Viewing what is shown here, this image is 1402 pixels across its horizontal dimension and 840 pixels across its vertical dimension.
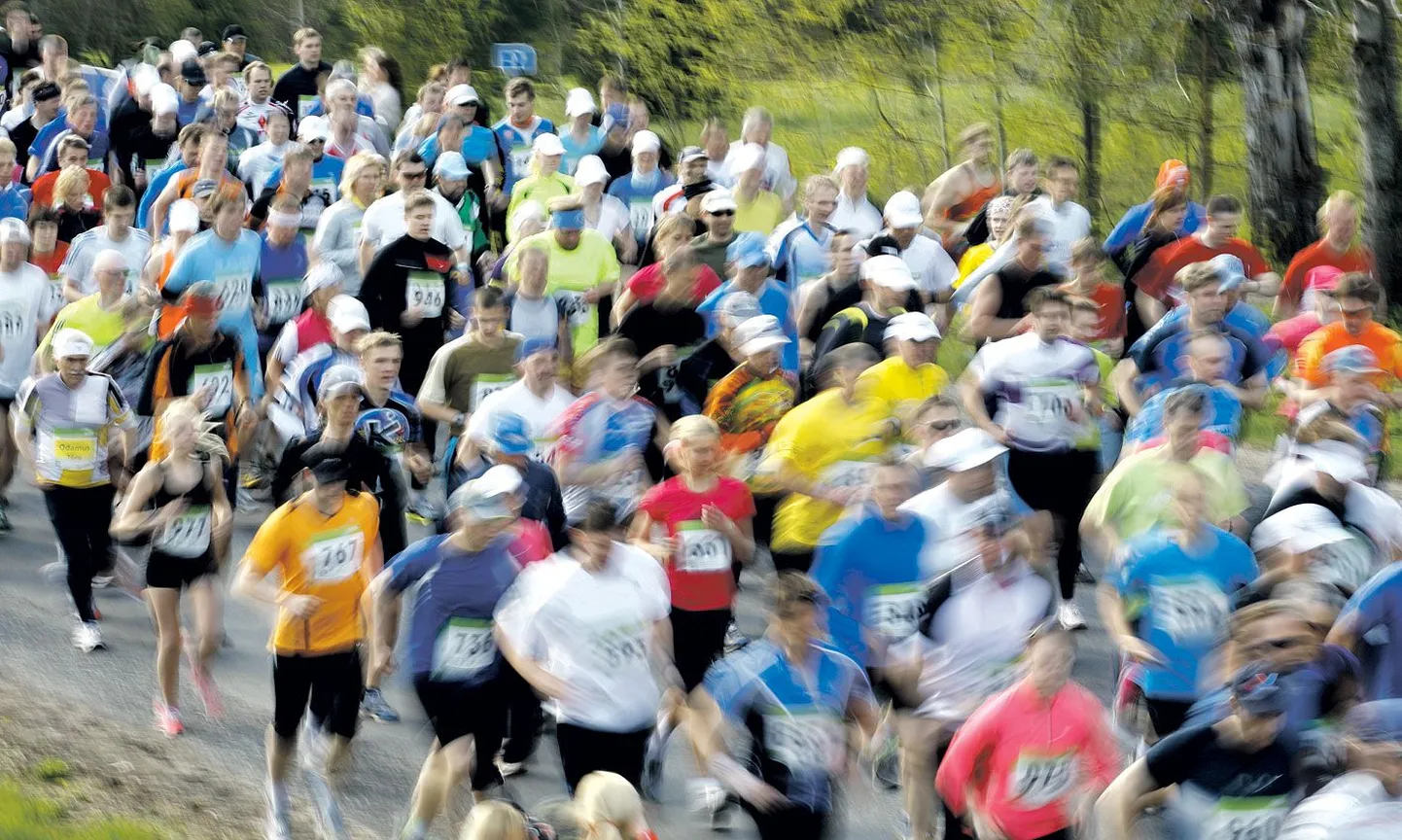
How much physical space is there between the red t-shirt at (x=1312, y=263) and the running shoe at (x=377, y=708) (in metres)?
5.96

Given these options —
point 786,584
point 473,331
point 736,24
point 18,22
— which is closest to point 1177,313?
point 473,331

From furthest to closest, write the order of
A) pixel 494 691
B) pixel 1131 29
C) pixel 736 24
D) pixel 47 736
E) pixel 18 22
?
pixel 18 22 < pixel 736 24 < pixel 1131 29 < pixel 47 736 < pixel 494 691

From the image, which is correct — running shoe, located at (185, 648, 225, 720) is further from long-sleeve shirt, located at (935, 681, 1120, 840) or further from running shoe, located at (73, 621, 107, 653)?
long-sleeve shirt, located at (935, 681, 1120, 840)

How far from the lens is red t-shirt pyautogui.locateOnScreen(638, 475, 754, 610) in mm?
8680

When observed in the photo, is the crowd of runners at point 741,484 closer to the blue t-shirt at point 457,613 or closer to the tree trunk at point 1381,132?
the blue t-shirt at point 457,613

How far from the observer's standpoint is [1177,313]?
10.9 meters

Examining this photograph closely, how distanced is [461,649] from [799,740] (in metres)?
1.50

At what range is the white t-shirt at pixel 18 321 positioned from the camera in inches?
490

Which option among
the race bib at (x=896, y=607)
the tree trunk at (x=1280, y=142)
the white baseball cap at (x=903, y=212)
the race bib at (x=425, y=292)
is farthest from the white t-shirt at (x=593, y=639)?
the tree trunk at (x=1280, y=142)

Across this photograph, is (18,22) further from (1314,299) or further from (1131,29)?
(1314,299)

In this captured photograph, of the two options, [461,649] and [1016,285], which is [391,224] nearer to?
[1016,285]

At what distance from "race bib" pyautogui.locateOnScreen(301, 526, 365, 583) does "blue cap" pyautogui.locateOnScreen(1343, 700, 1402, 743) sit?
4.07m

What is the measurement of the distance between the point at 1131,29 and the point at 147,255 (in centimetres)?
964

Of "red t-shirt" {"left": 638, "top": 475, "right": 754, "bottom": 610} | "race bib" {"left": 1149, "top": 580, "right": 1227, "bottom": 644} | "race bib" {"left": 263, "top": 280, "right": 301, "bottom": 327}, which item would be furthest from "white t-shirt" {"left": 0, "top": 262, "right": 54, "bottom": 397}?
"race bib" {"left": 1149, "top": 580, "right": 1227, "bottom": 644}
